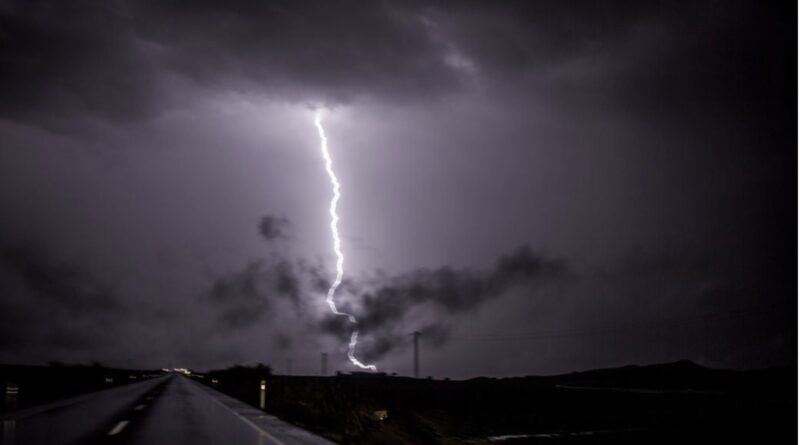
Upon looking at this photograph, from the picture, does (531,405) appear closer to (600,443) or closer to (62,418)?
(600,443)

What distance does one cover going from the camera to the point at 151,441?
38.7 ft

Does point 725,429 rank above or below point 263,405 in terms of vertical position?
below

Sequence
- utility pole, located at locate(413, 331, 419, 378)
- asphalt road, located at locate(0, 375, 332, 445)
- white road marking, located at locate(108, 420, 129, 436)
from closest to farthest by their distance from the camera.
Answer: asphalt road, located at locate(0, 375, 332, 445) → white road marking, located at locate(108, 420, 129, 436) → utility pole, located at locate(413, 331, 419, 378)

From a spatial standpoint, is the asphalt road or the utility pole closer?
the asphalt road

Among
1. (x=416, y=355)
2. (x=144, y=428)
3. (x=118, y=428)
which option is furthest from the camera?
(x=416, y=355)

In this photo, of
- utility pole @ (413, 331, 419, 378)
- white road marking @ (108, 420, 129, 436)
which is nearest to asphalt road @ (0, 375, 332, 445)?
white road marking @ (108, 420, 129, 436)

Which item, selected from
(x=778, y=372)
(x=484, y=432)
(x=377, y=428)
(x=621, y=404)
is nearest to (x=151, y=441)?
(x=377, y=428)

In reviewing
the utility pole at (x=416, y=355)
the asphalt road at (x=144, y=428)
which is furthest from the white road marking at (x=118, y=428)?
the utility pole at (x=416, y=355)

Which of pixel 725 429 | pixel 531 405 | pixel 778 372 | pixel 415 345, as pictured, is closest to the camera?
pixel 725 429

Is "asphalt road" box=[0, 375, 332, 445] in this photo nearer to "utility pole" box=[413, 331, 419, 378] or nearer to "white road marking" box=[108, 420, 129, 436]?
"white road marking" box=[108, 420, 129, 436]

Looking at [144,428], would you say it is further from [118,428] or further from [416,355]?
[416,355]

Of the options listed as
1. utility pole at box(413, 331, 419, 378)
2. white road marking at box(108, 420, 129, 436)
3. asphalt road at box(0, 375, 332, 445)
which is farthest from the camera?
utility pole at box(413, 331, 419, 378)

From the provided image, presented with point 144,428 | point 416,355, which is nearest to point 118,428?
point 144,428

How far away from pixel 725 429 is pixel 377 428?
2964cm
